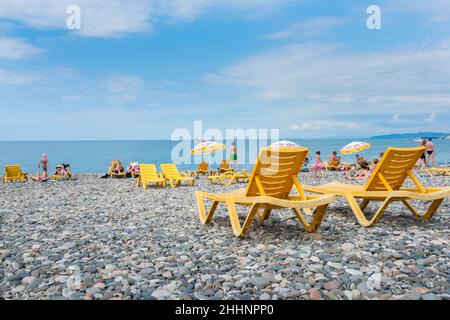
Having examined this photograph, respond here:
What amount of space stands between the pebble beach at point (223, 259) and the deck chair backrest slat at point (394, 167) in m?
0.60

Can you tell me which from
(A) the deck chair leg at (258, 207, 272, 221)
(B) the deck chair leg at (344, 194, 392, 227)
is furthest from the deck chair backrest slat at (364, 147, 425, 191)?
(A) the deck chair leg at (258, 207, 272, 221)

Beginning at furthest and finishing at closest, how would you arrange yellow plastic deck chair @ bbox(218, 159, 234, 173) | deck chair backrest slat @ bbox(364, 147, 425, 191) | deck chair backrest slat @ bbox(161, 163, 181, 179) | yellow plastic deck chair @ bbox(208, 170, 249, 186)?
yellow plastic deck chair @ bbox(218, 159, 234, 173)
yellow plastic deck chair @ bbox(208, 170, 249, 186)
deck chair backrest slat @ bbox(161, 163, 181, 179)
deck chair backrest slat @ bbox(364, 147, 425, 191)

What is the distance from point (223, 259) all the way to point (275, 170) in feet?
5.60

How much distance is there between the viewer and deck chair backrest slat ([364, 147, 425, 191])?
6488 millimetres

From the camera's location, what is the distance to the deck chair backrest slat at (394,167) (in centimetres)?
649

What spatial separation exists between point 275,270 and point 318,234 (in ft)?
5.68

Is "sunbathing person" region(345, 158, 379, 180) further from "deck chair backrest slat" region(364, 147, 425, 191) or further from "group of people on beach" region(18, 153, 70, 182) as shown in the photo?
"group of people on beach" region(18, 153, 70, 182)

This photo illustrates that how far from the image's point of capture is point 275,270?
4.16 m

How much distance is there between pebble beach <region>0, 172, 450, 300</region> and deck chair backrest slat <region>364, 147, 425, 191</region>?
596 mm

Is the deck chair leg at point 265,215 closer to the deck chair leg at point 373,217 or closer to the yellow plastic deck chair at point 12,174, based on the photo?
the deck chair leg at point 373,217

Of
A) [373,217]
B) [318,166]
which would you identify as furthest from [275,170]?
[318,166]
